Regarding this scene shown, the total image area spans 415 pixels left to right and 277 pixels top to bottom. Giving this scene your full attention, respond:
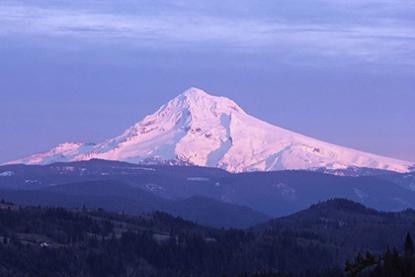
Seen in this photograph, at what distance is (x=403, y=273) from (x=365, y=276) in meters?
14.5

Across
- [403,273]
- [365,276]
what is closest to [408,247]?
[403,273]

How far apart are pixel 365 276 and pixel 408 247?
16198mm

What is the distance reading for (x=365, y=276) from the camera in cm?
15575

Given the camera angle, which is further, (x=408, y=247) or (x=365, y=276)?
(x=365, y=276)

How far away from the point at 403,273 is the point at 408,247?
281 cm

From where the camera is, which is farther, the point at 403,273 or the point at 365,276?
the point at 365,276

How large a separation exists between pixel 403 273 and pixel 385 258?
5677 mm

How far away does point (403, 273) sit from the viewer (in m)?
142

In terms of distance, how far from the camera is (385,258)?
147m

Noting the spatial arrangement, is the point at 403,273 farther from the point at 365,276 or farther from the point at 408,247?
the point at 365,276
